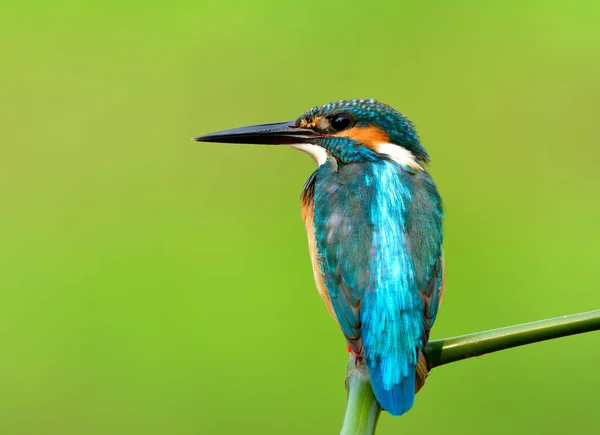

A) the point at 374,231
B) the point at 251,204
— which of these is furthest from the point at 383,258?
the point at 251,204

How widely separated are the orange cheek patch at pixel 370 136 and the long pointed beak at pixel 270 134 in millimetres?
81

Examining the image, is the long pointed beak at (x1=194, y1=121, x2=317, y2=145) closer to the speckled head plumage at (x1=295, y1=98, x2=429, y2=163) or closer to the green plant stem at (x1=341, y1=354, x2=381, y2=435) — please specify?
the speckled head plumage at (x1=295, y1=98, x2=429, y2=163)

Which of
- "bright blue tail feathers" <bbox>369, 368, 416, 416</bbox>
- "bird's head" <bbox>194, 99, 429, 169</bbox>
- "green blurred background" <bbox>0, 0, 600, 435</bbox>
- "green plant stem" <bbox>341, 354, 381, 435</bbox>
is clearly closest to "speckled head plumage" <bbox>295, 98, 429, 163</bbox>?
"bird's head" <bbox>194, 99, 429, 169</bbox>

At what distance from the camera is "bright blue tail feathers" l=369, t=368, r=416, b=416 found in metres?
1.22

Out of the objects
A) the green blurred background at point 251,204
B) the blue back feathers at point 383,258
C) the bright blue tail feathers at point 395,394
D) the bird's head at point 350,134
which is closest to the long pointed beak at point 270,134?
the bird's head at point 350,134

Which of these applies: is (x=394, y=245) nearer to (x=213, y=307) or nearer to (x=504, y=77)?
(x=213, y=307)

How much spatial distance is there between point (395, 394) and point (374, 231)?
1.03 feet

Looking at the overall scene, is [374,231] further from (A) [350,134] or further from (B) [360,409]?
(B) [360,409]

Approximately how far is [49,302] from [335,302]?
1.75 m

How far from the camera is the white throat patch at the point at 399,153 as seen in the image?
1707 mm

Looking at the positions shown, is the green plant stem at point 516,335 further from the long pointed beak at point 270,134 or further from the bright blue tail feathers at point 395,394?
the long pointed beak at point 270,134

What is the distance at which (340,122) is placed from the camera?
5.82ft

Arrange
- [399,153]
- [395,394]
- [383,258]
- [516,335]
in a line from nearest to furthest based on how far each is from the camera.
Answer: [516,335] → [395,394] → [383,258] → [399,153]

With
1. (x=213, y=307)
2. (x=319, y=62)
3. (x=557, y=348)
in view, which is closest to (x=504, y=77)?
(x=319, y=62)
